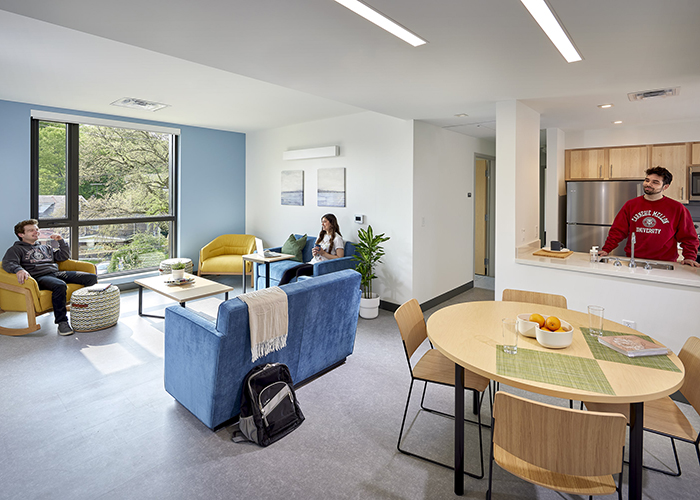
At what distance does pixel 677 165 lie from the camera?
15.8 feet

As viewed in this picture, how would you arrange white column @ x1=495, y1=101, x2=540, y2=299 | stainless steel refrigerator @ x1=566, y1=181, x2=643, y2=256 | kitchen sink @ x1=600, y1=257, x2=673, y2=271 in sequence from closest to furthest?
1. kitchen sink @ x1=600, y1=257, x2=673, y2=271
2. white column @ x1=495, y1=101, x2=540, y2=299
3. stainless steel refrigerator @ x1=566, y1=181, x2=643, y2=256

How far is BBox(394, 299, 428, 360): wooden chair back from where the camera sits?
2301 millimetres

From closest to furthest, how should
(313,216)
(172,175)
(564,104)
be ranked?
1. (564,104)
2. (313,216)
3. (172,175)

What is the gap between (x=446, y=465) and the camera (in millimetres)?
2135

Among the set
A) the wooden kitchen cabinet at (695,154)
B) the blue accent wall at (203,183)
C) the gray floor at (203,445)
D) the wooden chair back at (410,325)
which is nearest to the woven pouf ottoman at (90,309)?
the gray floor at (203,445)

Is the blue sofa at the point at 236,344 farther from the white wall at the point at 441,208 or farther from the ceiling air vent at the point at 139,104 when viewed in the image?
the ceiling air vent at the point at 139,104

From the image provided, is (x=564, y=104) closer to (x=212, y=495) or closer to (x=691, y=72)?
(x=691, y=72)

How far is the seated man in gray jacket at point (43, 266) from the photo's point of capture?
161 inches

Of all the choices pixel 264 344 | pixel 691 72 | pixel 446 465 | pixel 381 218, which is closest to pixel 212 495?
pixel 264 344

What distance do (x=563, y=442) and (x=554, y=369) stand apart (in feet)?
1.23

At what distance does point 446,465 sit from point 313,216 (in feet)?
14.3

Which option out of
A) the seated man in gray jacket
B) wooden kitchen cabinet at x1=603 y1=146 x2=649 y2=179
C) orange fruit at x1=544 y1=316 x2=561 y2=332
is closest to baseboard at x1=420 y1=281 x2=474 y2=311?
wooden kitchen cabinet at x1=603 y1=146 x2=649 y2=179

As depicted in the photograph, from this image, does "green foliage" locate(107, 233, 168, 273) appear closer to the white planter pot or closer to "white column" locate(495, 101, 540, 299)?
the white planter pot

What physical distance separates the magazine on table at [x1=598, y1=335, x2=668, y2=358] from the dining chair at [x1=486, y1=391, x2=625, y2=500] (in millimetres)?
610
